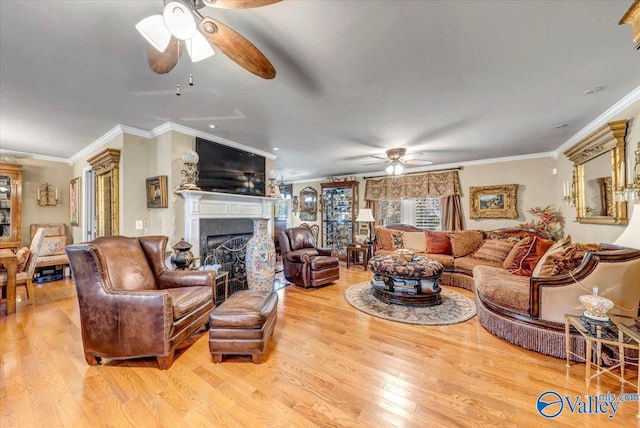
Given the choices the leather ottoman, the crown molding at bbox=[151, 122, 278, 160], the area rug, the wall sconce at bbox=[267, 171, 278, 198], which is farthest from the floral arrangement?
the crown molding at bbox=[151, 122, 278, 160]

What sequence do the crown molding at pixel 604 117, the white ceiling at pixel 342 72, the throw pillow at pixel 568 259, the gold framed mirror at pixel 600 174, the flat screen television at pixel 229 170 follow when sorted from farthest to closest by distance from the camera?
the flat screen television at pixel 229 170, the gold framed mirror at pixel 600 174, the crown molding at pixel 604 117, the throw pillow at pixel 568 259, the white ceiling at pixel 342 72

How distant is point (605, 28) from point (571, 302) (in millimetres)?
1986

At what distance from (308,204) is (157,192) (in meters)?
4.73

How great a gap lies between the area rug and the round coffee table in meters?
0.08

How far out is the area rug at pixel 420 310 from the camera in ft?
8.99

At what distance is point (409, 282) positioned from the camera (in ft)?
10.6

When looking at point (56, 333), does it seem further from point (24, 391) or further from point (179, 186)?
point (179, 186)

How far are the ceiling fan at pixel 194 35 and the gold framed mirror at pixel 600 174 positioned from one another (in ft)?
12.3

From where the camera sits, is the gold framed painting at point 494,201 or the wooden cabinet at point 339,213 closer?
the gold framed painting at point 494,201

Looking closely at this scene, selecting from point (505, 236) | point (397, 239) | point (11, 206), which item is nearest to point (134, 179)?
point (11, 206)

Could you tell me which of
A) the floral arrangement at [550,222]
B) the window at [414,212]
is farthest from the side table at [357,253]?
the floral arrangement at [550,222]

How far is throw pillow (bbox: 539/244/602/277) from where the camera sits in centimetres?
204

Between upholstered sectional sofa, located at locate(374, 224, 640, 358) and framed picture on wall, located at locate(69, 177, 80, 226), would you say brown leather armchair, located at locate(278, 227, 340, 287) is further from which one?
framed picture on wall, located at locate(69, 177, 80, 226)

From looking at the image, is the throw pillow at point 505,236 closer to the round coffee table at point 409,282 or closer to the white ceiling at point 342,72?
→ the white ceiling at point 342,72
